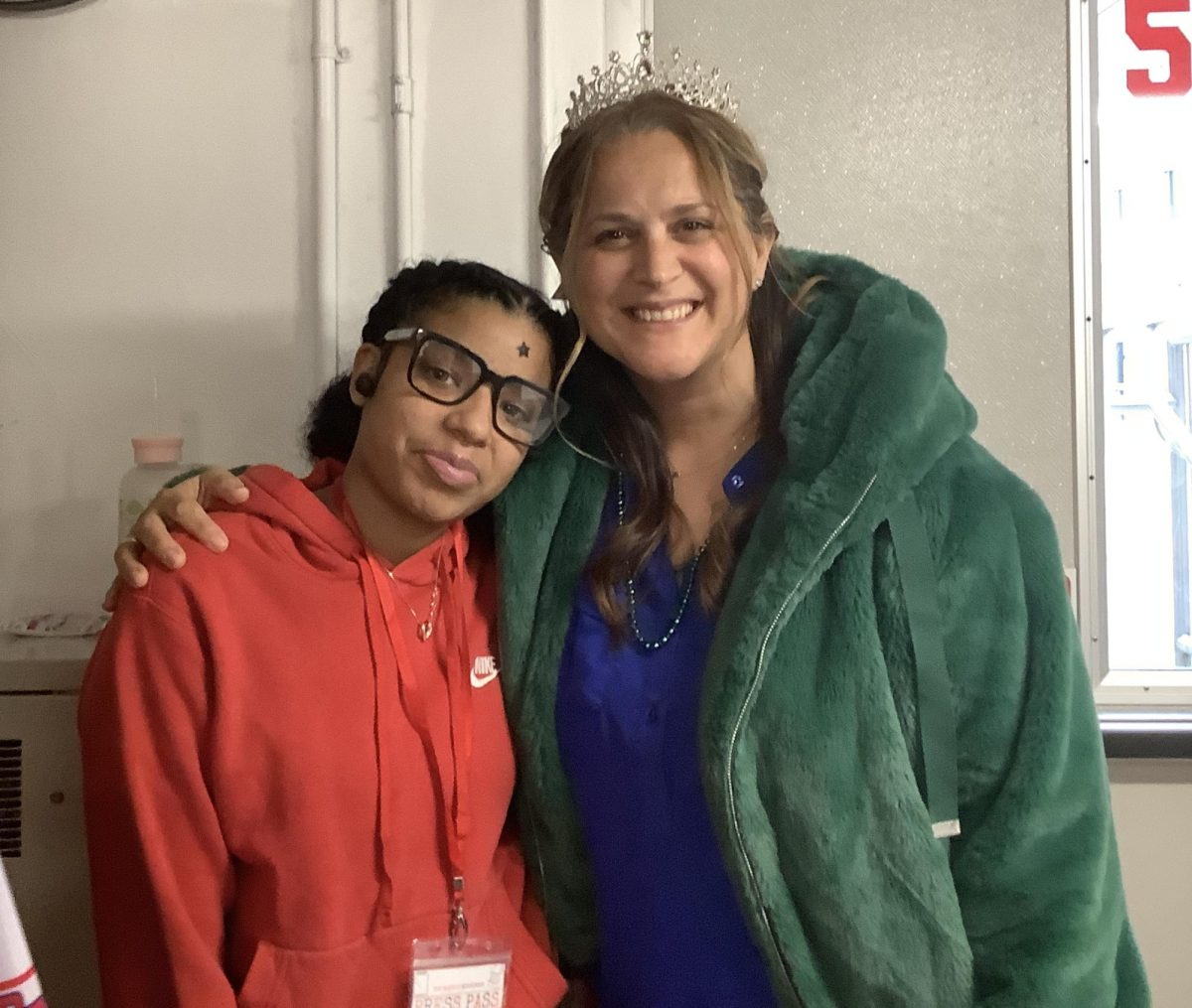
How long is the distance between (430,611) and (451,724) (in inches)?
5.3

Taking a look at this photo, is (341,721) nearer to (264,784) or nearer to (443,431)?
(264,784)

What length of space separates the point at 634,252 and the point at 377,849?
71 cm

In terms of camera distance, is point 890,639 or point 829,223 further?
point 829,223

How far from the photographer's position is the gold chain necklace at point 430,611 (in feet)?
3.56

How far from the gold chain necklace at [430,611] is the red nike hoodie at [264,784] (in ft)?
0.10

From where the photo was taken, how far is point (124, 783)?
37.4 inches

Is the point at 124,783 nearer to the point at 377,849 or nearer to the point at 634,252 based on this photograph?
the point at 377,849

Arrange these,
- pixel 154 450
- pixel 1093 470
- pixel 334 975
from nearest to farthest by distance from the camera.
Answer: pixel 334 975 < pixel 154 450 < pixel 1093 470

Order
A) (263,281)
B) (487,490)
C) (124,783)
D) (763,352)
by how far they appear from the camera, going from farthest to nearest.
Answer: (263,281) < (763,352) < (487,490) < (124,783)

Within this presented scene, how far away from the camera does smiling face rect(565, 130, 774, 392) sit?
1.06 m

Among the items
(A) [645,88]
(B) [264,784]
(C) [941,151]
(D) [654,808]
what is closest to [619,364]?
(A) [645,88]

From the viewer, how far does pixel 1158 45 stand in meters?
1.77

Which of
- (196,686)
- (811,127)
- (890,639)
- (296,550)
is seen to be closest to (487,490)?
(296,550)

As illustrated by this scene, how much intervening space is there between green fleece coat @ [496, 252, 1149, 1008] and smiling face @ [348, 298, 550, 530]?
0.31 m
